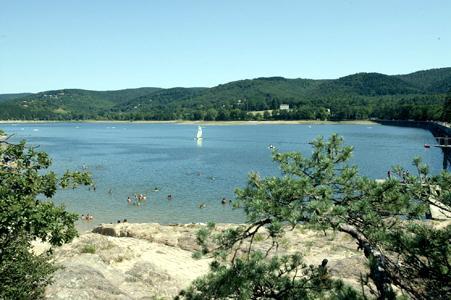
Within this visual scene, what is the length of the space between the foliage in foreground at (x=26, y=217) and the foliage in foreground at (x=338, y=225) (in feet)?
11.8

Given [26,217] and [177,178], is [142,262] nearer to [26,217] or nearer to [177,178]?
[26,217]

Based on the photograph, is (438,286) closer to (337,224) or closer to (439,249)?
(439,249)

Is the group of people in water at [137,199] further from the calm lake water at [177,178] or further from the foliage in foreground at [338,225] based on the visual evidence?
the foliage in foreground at [338,225]

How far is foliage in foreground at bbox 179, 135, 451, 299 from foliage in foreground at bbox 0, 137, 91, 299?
359 cm

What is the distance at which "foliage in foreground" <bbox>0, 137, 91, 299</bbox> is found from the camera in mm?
8750

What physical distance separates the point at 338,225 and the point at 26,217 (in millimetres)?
6411

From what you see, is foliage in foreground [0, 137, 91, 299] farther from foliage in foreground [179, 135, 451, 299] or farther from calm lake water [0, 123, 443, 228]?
calm lake water [0, 123, 443, 228]

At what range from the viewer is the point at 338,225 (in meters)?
7.41

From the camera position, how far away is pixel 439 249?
23.5 ft

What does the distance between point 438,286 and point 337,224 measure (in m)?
1.85

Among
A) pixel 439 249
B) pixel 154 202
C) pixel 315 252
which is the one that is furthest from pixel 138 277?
pixel 154 202

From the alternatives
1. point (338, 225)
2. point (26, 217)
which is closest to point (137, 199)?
point (26, 217)

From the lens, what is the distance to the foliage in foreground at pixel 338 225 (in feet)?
23.5

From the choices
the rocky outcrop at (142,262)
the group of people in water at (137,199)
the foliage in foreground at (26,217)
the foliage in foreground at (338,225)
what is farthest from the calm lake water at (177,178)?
the foliage in foreground at (26,217)
